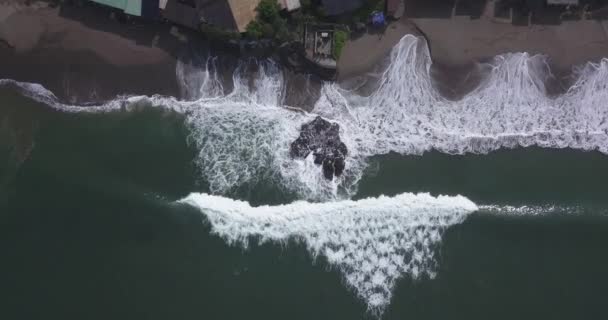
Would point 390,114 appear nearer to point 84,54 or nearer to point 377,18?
point 377,18

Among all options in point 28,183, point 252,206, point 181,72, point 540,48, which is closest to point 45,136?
point 28,183

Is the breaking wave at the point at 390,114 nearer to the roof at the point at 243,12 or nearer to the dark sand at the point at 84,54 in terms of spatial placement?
the dark sand at the point at 84,54

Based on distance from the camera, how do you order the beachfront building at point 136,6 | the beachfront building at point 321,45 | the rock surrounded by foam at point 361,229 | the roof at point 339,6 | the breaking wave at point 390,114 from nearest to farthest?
the roof at point 339,6 → the beachfront building at point 136,6 → the rock surrounded by foam at point 361,229 → the beachfront building at point 321,45 → the breaking wave at point 390,114

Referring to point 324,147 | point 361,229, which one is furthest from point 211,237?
point 361,229

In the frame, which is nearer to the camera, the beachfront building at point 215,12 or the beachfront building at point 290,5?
the beachfront building at point 215,12

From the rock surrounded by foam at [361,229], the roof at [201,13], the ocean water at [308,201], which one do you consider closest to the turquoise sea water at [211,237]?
the ocean water at [308,201]

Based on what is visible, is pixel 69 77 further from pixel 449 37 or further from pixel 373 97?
pixel 449 37

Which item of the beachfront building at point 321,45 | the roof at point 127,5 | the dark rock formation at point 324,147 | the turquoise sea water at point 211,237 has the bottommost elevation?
the turquoise sea water at point 211,237
